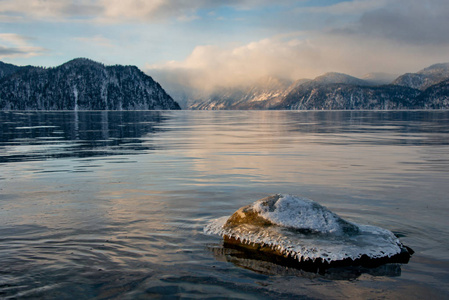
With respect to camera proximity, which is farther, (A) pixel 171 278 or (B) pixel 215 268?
(B) pixel 215 268

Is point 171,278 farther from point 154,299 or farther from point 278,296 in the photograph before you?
point 278,296

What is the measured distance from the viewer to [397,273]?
7.49 metres

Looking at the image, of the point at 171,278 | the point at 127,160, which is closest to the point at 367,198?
the point at 171,278

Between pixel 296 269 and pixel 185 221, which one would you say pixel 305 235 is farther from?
pixel 185 221

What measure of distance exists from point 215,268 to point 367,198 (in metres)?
8.07

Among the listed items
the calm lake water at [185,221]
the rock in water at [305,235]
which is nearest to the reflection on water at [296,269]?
the calm lake water at [185,221]

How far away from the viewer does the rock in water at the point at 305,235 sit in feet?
26.2

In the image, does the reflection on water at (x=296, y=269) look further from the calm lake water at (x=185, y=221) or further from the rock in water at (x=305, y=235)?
the rock in water at (x=305, y=235)

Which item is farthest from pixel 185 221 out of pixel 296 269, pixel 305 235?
pixel 296 269

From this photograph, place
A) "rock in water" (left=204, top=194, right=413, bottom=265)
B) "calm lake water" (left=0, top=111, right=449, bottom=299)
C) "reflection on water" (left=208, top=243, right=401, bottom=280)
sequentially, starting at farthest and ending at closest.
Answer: "rock in water" (left=204, top=194, right=413, bottom=265), "reflection on water" (left=208, top=243, right=401, bottom=280), "calm lake water" (left=0, top=111, right=449, bottom=299)

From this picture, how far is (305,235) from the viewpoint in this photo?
883 centimetres

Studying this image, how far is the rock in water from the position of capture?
8000 mm

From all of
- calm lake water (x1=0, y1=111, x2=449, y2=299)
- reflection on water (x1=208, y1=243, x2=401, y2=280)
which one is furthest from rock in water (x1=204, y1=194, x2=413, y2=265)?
calm lake water (x1=0, y1=111, x2=449, y2=299)

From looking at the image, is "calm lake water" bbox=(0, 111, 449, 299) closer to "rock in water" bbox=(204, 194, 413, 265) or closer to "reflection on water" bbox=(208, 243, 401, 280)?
"reflection on water" bbox=(208, 243, 401, 280)
